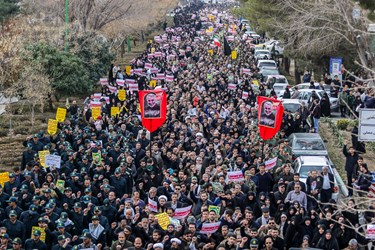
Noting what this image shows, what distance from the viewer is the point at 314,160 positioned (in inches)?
867

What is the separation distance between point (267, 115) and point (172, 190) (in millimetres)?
5370

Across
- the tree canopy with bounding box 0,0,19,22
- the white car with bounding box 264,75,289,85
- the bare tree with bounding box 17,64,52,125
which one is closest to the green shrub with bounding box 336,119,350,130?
the white car with bounding box 264,75,289,85

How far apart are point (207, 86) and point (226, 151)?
12694 mm

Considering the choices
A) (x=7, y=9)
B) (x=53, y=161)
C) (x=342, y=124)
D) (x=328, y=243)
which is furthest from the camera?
(x=7, y=9)

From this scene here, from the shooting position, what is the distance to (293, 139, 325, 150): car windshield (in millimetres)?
24297

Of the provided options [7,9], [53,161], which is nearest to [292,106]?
[53,161]

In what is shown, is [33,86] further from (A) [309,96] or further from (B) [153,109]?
(B) [153,109]

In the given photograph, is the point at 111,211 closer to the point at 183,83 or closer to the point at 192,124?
the point at 192,124

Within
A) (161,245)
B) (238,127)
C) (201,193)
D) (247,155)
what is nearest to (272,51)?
(238,127)

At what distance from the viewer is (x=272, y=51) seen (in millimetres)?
53531

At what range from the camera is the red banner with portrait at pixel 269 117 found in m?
22.3

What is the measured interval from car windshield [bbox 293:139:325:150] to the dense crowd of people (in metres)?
0.69

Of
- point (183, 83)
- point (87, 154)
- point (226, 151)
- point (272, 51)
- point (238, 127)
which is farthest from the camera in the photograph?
point (272, 51)

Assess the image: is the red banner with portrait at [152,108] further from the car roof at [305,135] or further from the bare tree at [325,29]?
the bare tree at [325,29]
